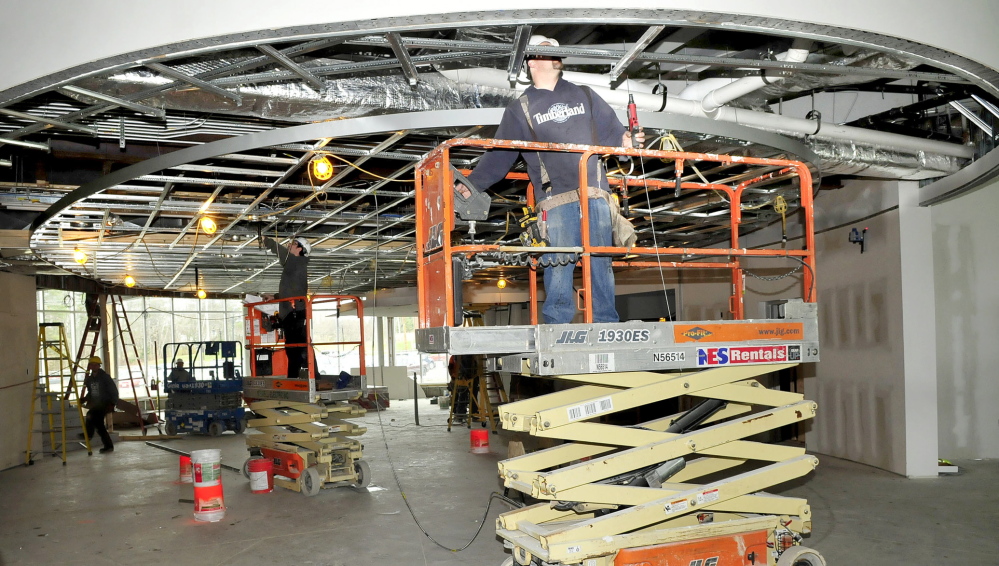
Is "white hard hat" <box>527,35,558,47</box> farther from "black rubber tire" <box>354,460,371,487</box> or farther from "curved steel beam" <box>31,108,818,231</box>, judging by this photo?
"black rubber tire" <box>354,460,371,487</box>

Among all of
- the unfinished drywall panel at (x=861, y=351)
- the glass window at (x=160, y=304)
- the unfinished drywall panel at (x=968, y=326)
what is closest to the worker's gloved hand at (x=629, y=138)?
the unfinished drywall panel at (x=861, y=351)

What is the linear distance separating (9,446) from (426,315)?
38.8ft

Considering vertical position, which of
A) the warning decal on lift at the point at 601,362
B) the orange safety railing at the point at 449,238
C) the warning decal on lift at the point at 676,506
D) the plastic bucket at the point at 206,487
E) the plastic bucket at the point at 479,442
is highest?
the orange safety railing at the point at 449,238

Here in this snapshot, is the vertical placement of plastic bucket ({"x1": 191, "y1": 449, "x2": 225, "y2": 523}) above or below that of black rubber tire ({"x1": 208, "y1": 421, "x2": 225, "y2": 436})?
above

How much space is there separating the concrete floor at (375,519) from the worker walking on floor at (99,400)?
110 inches

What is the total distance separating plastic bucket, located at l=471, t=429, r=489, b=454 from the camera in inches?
481

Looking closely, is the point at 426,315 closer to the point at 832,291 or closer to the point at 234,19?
the point at 234,19

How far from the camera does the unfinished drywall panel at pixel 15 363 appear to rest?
41.3ft

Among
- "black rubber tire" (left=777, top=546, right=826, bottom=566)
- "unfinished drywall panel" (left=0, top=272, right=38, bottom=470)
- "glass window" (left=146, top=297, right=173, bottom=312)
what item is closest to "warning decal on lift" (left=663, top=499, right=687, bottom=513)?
"black rubber tire" (left=777, top=546, right=826, bottom=566)

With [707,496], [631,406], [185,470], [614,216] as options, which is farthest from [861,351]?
[185,470]

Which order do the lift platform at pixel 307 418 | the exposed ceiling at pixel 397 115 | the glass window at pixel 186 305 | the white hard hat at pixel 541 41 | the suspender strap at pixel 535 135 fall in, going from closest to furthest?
the suspender strap at pixel 535 135 < the white hard hat at pixel 541 41 < the exposed ceiling at pixel 397 115 < the lift platform at pixel 307 418 < the glass window at pixel 186 305

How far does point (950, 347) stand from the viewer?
10102 mm

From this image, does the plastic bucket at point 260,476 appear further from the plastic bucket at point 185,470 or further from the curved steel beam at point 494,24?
the curved steel beam at point 494,24

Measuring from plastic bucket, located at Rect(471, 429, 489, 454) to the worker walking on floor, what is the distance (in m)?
7.71
